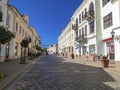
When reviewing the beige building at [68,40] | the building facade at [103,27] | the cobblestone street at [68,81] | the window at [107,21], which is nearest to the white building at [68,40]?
the beige building at [68,40]

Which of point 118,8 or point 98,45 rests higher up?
point 118,8

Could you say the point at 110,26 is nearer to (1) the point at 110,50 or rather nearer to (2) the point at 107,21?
(2) the point at 107,21

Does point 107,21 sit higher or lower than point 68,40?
lower

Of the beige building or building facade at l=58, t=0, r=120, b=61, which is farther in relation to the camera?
the beige building

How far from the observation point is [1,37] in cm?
1073

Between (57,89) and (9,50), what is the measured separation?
2173 cm

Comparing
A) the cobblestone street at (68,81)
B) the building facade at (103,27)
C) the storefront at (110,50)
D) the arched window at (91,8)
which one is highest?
the arched window at (91,8)

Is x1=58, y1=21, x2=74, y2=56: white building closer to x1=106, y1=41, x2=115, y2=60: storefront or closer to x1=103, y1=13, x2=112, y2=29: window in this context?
x1=103, y1=13, x2=112, y2=29: window

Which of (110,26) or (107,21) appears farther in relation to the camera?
(107,21)

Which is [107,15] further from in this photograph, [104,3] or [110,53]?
[110,53]

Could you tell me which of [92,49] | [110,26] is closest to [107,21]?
[110,26]

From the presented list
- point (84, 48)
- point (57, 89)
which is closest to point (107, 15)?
point (84, 48)

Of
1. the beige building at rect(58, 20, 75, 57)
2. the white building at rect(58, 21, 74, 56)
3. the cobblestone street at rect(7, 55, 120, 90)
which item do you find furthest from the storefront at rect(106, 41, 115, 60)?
the white building at rect(58, 21, 74, 56)

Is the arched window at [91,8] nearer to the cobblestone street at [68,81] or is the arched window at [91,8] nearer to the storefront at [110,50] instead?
the storefront at [110,50]
